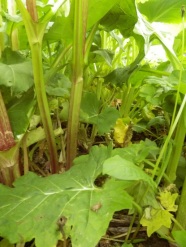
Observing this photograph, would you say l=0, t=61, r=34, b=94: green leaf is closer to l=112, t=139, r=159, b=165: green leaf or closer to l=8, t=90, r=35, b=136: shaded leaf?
l=8, t=90, r=35, b=136: shaded leaf

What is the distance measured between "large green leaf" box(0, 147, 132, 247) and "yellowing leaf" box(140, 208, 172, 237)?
12 cm

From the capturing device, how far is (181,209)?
78 centimetres

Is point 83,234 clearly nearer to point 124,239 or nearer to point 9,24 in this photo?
point 124,239

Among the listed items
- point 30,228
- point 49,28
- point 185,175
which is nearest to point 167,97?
point 185,175

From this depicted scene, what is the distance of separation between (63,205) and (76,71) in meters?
0.30

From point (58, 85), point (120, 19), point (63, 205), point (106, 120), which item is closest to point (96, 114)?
point (106, 120)

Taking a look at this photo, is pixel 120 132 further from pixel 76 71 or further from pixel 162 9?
pixel 162 9

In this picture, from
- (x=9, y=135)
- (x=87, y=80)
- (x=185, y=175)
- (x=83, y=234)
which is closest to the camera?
(x=83, y=234)

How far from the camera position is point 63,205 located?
2.11 ft

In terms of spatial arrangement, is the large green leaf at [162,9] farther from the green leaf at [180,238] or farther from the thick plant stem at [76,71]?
the green leaf at [180,238]

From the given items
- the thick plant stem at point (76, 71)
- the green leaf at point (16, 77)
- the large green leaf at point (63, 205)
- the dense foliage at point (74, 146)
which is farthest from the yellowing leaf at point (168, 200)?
the green leaf at point (16, 77)

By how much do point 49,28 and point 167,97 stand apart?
13.1 inches

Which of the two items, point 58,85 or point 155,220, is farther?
point 58,85

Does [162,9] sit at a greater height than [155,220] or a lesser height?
greater
